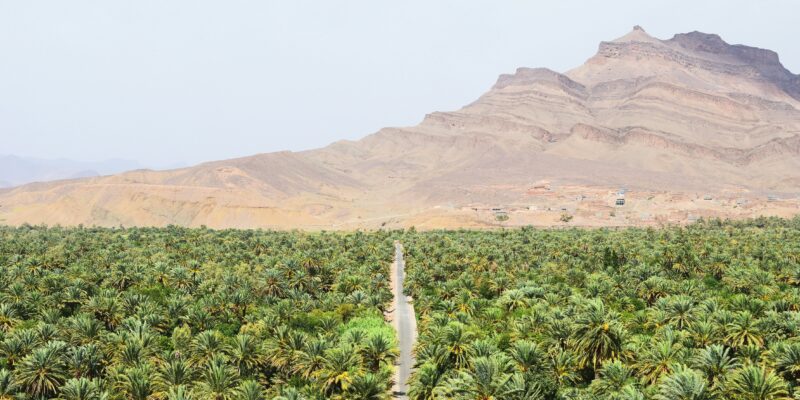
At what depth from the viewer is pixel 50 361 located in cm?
3528

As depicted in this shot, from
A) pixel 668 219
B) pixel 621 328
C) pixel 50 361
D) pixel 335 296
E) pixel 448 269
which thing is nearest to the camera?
pixel 50 361

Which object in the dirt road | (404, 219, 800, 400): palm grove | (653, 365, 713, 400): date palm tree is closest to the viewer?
(653, 365, 713, 400): date palm tree

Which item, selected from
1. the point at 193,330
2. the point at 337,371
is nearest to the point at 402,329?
the point at 193,330

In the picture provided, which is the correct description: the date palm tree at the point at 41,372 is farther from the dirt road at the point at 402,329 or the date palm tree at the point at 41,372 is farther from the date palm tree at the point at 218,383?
the dirt road at the point at 402,329

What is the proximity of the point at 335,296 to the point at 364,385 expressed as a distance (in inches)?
1082

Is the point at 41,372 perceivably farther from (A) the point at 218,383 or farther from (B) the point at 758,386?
(B) the point at 758,386

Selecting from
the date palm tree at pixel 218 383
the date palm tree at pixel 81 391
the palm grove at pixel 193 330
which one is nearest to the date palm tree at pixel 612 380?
the palm grove at pixel 193 330

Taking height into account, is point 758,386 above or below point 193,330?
above

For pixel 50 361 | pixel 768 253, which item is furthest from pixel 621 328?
pixel 768 253

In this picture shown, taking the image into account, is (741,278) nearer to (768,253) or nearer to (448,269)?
(768,253)

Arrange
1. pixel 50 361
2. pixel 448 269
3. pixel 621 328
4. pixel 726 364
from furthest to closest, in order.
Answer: pixel 448 269 → pixel 621 328 → pixel 50 361 → pixel 726 364

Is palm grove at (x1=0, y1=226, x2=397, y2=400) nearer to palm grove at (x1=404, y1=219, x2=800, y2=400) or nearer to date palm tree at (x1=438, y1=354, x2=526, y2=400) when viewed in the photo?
date palm tree at (x1=438, y1=354, x2=526, y2=400)

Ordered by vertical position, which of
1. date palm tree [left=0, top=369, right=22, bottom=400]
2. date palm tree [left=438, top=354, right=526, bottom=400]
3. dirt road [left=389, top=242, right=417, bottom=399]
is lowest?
dirt road [left=389, top=242, right=417, bottom=399]

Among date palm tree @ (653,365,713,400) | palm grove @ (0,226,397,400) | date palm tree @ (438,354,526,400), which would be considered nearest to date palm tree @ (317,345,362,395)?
palm grove @ (0,226,397,400)
